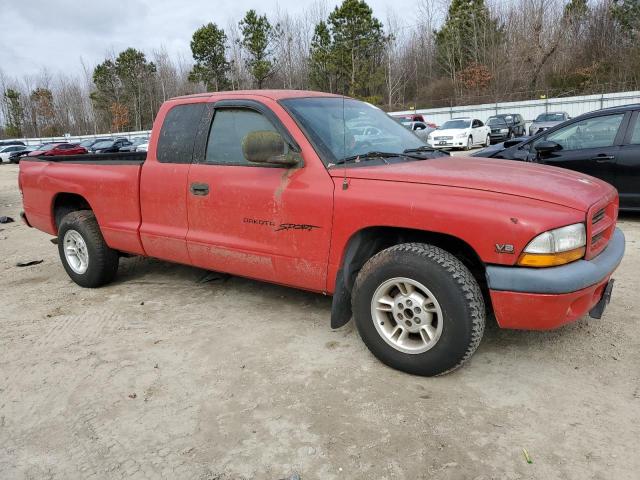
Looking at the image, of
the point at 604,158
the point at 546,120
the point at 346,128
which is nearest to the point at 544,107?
the point at 546,120

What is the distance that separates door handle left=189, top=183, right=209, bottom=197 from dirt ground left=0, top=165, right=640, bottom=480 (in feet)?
3.34

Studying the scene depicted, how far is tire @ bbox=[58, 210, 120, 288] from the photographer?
4883 mm

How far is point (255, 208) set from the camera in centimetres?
366

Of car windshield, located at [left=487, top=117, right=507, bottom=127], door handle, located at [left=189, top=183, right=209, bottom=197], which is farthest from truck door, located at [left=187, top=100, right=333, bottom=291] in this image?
car windshield, located at [left=487, top=117, right=507, bottom=127]

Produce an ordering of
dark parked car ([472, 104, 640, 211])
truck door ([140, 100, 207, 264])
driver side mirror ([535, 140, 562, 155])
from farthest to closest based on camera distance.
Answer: driver side mirror ([535, 140, 562, 155]) < dark parked car ([472, 104, 640, 211]) < truck door ([140, 100, 207, 264])

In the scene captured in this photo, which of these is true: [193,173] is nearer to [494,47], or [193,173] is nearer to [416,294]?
[416,294]

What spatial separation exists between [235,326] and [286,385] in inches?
40.0

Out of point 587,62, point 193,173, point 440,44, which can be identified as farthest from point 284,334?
point 440,44

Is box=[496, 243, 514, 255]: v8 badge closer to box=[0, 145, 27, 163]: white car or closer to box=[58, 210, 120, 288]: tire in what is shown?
box=[58, 210, 120, 288]: tire

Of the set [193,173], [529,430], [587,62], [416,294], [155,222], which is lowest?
[529,430]

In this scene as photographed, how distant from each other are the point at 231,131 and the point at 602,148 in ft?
17.7

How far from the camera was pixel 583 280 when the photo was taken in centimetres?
275

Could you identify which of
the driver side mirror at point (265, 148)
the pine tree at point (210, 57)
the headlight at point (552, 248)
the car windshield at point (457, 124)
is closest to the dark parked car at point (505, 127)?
the car windshield at point (457, 124)

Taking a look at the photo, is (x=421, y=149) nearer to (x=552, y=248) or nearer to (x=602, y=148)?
(x=552, y=248)
